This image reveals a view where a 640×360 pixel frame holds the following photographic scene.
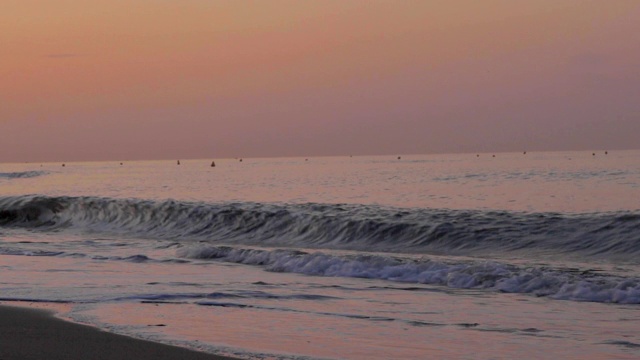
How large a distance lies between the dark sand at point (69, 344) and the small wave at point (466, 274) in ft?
19.8

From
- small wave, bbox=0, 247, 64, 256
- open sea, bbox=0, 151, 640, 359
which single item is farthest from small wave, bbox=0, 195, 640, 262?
small wave, bbox=0, 247, 64, 256

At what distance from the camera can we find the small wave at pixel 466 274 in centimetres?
1189

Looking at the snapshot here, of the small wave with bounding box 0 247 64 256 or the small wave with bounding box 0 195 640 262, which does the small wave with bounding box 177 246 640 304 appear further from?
the small wave with bounding box 0 195 640 262

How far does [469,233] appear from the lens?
20641mm

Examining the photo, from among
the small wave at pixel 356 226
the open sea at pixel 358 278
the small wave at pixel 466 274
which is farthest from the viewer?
the small wave at pixel 356 226

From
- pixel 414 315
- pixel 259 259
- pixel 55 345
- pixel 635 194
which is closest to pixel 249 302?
pixel 414 315

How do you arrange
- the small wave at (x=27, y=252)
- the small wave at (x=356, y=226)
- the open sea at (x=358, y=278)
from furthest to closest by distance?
1. the small wave at (x=356, y=226)
2. the small wave at (x=27, y=252)
3. the open sea at (x=358, y=278)

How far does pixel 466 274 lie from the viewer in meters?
13.5

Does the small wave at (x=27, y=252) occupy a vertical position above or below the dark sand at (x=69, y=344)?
above

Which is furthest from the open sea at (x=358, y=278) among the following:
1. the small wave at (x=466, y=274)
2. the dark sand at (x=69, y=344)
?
the dark sand at (x=69, y=344)

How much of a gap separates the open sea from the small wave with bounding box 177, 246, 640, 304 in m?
0.03

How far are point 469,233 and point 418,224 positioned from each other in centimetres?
189

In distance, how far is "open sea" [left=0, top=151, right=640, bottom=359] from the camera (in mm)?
8609

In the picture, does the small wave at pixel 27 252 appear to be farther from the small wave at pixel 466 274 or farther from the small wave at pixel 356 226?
the small wave at pixel 356 226
